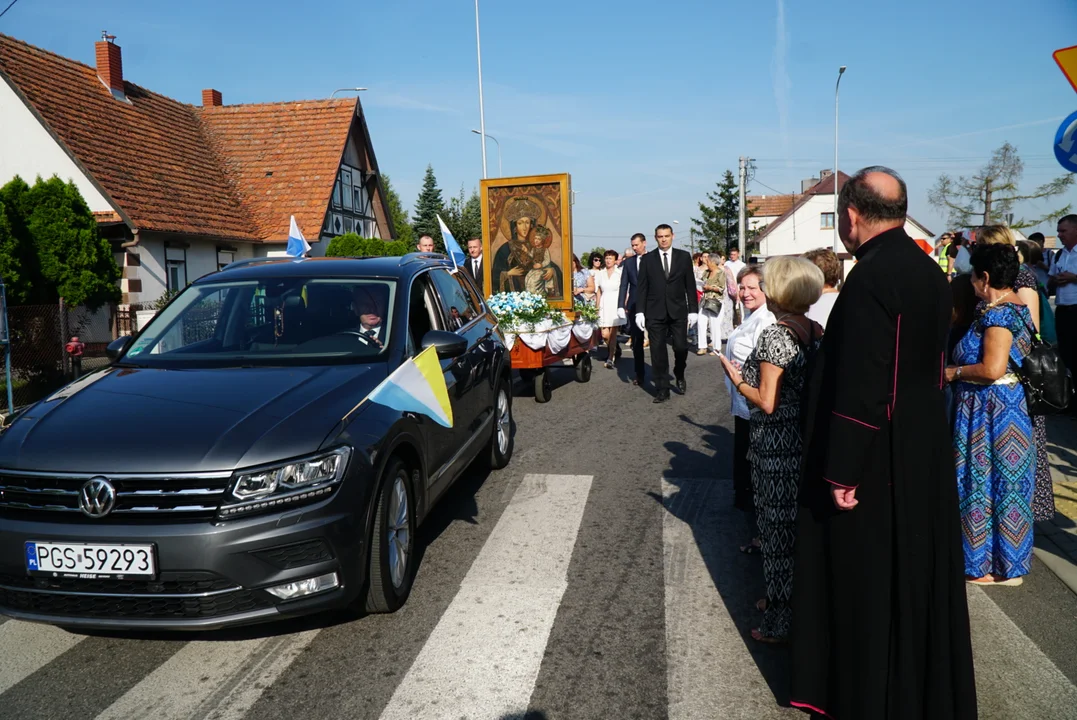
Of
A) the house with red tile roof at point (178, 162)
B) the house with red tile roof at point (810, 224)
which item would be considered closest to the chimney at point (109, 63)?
the house with red tile roof at point (178, 162)

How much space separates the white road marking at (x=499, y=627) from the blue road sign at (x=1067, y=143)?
3506 mm

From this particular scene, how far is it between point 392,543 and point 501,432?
10.2 ft

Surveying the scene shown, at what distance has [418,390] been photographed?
4.41m

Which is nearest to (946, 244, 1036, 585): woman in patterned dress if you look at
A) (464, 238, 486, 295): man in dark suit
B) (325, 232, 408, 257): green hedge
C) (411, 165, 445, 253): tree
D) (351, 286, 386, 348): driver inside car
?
(351, 286, 386, 348): driver inside car

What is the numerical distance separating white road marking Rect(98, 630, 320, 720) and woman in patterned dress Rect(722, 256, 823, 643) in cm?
215

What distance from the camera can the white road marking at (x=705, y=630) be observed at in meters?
3.48

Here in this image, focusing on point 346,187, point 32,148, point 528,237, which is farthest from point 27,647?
point 346,187

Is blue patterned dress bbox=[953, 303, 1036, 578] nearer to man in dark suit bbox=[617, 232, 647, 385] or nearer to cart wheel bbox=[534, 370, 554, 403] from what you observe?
cart wheel bbox=[534, 370, 554, 403]

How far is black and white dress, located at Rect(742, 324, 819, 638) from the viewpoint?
393cm

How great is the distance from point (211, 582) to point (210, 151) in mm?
29825

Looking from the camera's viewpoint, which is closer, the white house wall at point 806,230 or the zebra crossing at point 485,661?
the zebra crossing at point 485,661

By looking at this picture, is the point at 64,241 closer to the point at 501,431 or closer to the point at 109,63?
the point at 501,431

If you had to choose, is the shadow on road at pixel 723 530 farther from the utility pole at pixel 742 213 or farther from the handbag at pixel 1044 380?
the utility pole at pixel 742 213

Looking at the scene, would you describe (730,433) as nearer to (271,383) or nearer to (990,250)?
(990,250)
